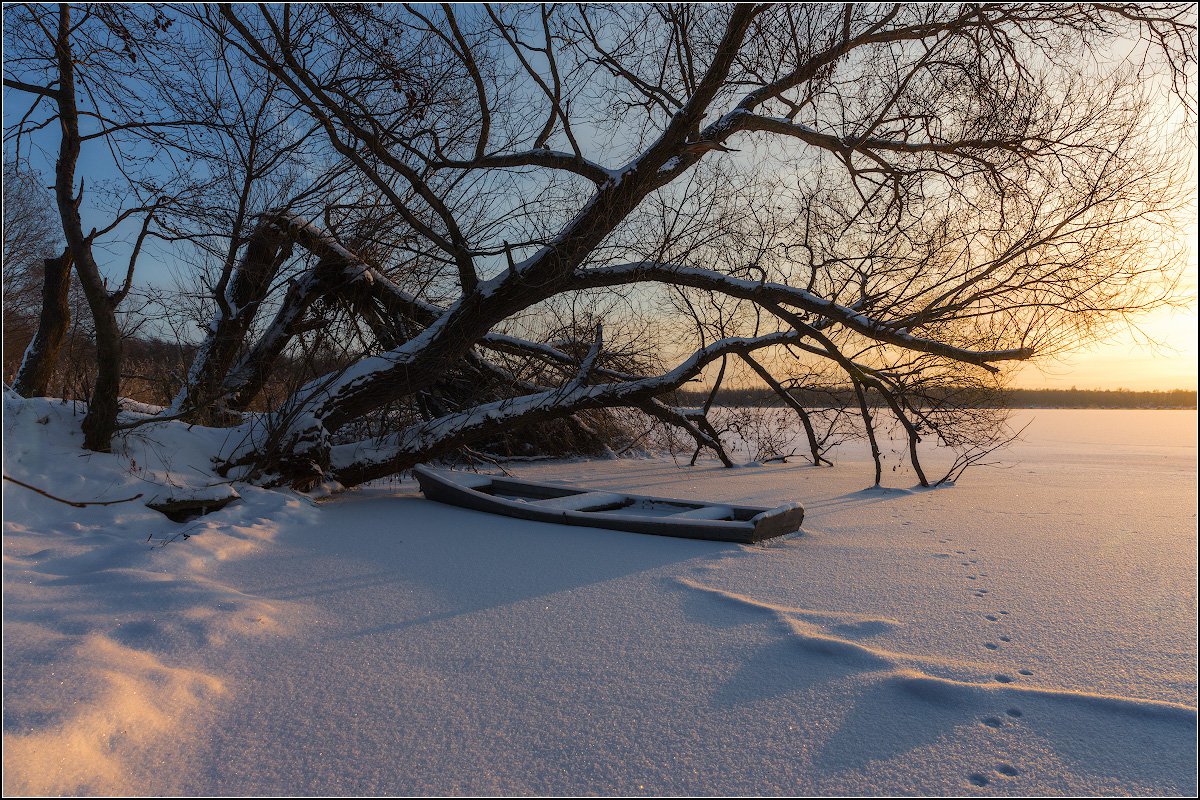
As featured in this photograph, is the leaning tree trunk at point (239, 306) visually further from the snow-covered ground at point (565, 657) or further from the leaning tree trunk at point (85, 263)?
the snow-covered ground at point (565, 657)

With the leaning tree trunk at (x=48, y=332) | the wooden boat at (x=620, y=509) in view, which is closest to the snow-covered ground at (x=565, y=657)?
the wooden boat at (x=620, y=509)

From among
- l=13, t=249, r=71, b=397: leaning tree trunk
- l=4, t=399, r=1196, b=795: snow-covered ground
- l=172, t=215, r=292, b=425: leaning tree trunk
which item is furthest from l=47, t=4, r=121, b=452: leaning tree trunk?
l=13, t=249, r=71, b=397: leaning tree trunk

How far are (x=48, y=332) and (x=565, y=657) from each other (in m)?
6.54

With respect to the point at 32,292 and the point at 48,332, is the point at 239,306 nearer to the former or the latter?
the point at 48,332

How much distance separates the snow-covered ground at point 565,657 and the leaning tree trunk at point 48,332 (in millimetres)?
2730

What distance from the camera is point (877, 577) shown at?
304 centimetres

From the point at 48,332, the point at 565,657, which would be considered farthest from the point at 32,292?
the point at 565,657

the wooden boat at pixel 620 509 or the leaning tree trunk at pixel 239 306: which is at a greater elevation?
the leaning tree trunk at pixel 239 306

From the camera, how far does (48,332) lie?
6.16 meters

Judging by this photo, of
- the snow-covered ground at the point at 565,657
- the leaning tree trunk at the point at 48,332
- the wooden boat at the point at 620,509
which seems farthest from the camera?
the leaning tree trunk at the point at 48,332

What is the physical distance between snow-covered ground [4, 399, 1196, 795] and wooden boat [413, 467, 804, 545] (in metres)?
0.18

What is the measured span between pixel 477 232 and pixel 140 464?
3.04 m

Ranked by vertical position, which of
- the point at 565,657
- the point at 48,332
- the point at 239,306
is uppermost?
the point at 239,306

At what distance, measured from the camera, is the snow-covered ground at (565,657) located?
1.47m
